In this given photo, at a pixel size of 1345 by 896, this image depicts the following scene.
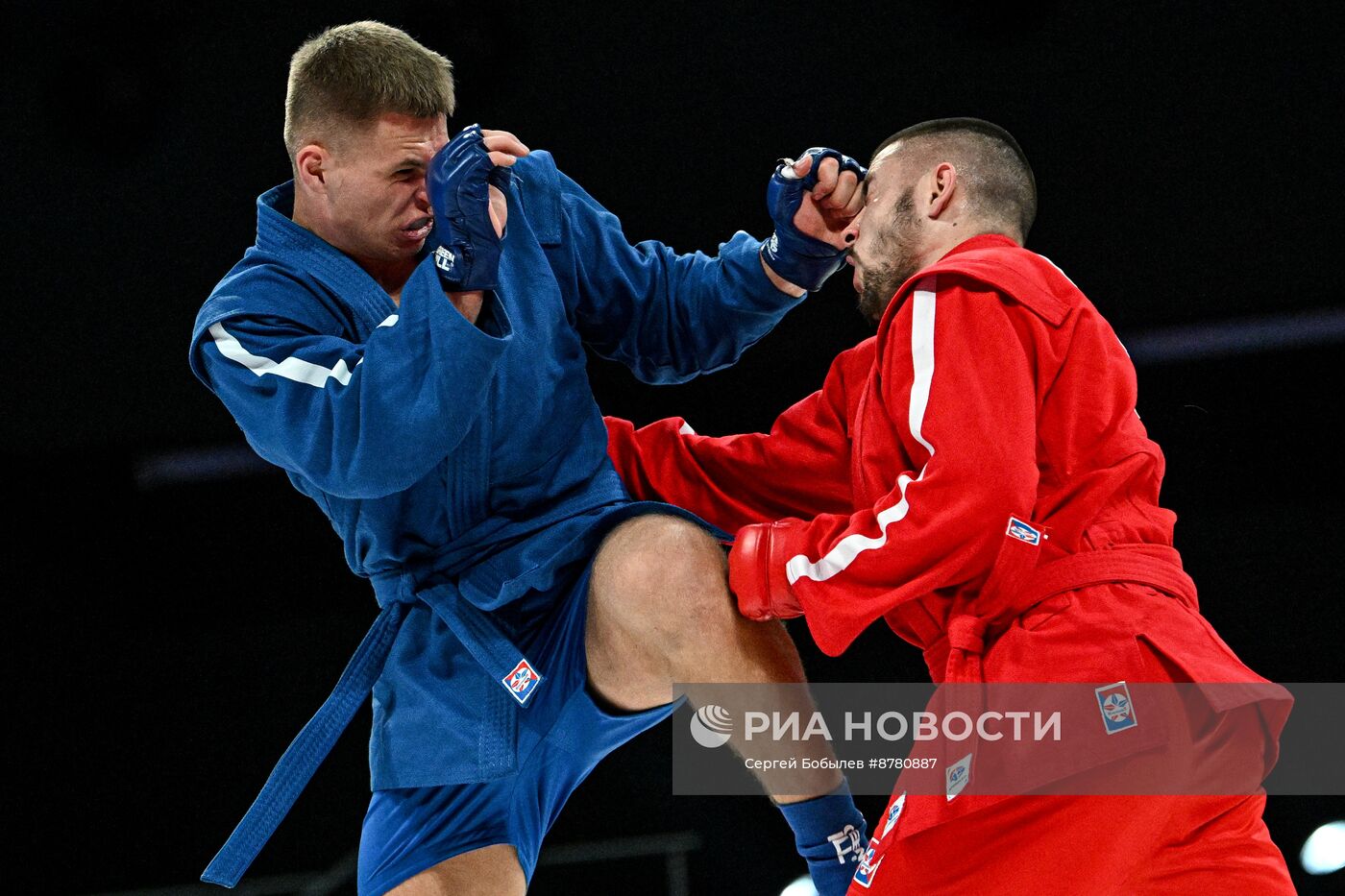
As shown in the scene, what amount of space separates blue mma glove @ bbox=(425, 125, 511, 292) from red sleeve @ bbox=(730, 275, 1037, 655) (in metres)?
0.50

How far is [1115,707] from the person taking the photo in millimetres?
1445

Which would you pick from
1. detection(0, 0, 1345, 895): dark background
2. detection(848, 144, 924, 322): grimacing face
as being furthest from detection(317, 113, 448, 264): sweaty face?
detection(0, 0, 1345, 895): dark background

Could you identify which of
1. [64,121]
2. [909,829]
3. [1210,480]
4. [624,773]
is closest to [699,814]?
[624,773]

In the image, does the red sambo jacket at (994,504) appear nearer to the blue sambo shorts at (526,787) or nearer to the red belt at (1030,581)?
the red belt at (1030,581)

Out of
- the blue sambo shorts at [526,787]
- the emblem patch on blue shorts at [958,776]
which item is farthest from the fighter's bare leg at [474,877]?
the emblem patch on blue shorts at [958,776]

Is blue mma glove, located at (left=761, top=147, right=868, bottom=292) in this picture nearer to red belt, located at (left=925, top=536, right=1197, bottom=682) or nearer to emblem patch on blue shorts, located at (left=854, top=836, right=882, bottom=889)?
red belt, located at (left=925, top=536, right=1197, bottom=682)

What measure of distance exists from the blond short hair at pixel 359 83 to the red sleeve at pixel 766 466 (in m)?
0.58

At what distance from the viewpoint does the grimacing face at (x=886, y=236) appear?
183 centimetres

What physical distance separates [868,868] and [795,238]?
94 cm

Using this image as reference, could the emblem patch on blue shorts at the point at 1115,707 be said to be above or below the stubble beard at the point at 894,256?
below

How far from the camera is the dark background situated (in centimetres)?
311

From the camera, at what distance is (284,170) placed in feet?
10.7

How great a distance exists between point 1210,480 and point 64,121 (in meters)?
2.90

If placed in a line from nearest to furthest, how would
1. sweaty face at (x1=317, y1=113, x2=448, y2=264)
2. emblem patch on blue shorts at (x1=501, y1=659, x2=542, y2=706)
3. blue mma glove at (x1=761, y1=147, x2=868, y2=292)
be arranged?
emblem patch on blue shorts at (x1=501, y1=659, x2=542, y2=706) < sweaty face at (x1=317, y1=113, x2=448, y2=264) < blue mma glove at (x1=761, y1=147, x2=868, y2=292)
